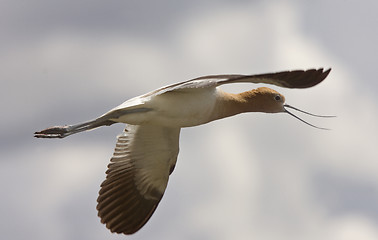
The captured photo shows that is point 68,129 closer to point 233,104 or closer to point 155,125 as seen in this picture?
point 155,125

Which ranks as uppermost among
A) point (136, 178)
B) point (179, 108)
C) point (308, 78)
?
point (308, 78)

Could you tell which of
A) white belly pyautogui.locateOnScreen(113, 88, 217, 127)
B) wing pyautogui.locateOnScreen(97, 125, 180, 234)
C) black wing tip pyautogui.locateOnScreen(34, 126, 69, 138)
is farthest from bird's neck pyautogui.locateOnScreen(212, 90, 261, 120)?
black wing tip pyautogui.locateOnScreen(34, 126, 69, 138)

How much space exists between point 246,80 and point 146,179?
4843 millimetres

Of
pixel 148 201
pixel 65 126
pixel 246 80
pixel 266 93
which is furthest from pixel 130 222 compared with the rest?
pixel 246 80

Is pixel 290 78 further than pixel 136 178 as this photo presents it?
No

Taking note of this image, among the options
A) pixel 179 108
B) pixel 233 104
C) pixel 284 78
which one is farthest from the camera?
pixel 233 104

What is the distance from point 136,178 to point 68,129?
6.57 feet

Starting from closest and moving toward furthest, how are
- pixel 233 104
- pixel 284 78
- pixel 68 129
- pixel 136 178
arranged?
pixel 284 78
pixel 233 104
pixel 68 129
pixel 136 178

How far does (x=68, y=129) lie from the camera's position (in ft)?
49.6

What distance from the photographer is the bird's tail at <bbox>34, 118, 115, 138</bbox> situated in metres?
15.0

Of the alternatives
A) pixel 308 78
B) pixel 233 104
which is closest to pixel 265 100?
pixel 233 104

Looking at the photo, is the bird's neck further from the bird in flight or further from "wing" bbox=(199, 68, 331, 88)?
"wing" bbox=(199, 68, 331, 88)

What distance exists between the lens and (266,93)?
15.1 metres

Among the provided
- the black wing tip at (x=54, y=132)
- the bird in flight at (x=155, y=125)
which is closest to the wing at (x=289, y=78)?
the bird in flight at (x=155, y=125)
